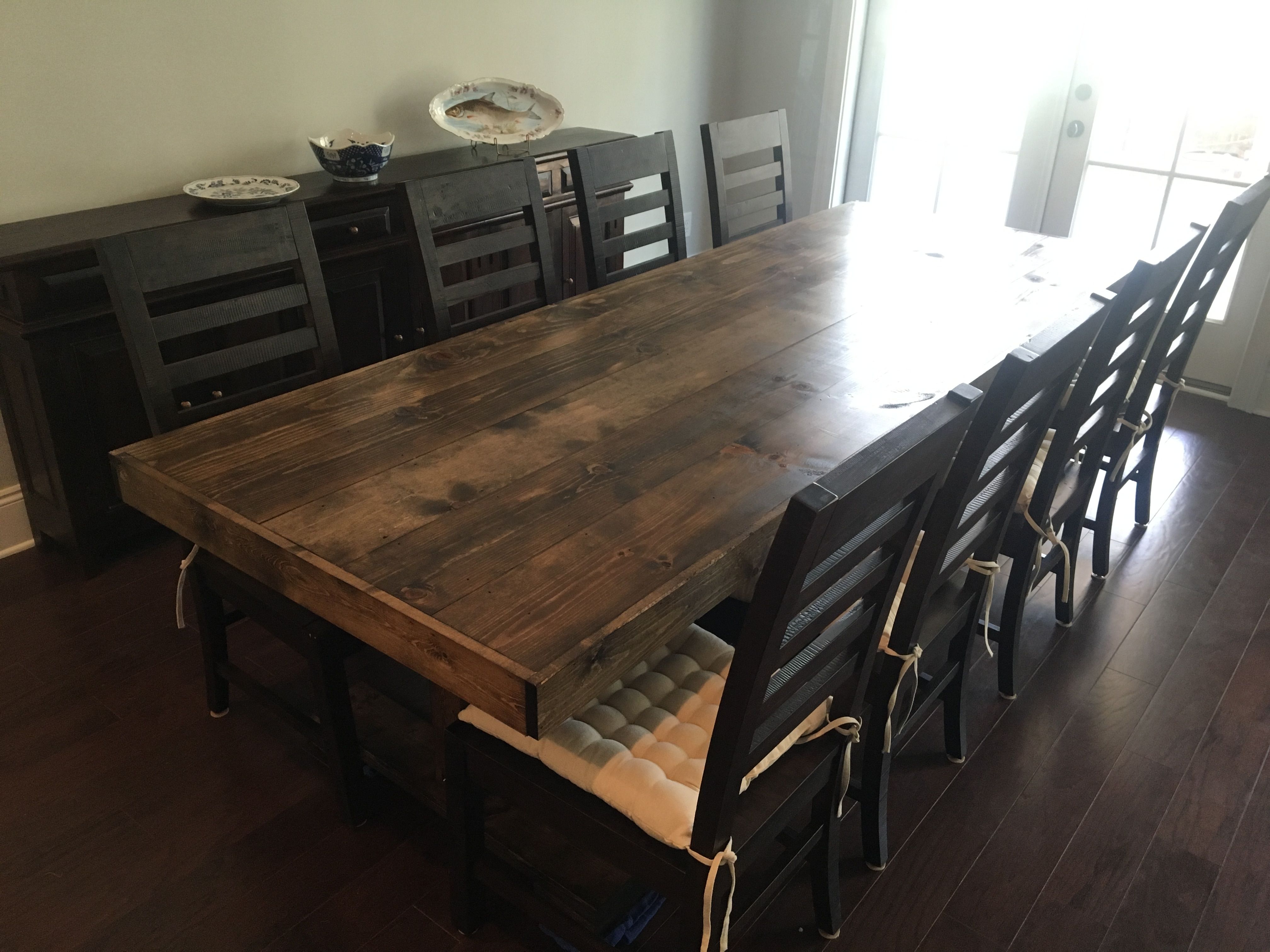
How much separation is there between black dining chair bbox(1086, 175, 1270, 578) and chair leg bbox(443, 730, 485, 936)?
161 cm

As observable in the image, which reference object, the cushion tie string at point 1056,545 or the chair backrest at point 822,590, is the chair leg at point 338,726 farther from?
the cushion tie string at point 1056,545

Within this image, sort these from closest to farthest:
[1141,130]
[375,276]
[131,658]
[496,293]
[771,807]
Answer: [771,807], [131,658], [375,276], [496,293], [1141,130]

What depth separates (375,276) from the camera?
2771mm

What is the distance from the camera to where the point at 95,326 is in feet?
7.37

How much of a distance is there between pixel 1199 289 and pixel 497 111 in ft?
6.76

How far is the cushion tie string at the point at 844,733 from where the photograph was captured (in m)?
1.45

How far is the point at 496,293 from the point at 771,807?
217 cm

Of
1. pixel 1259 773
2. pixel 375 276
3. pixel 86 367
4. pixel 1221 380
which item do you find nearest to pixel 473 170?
pixel 375 276

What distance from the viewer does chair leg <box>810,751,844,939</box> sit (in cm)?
152

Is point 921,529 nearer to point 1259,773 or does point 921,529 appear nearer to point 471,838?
point 471,838

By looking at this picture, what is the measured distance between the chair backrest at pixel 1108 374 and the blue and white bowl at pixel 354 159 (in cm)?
184

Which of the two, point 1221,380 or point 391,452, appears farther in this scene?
point 1221,380

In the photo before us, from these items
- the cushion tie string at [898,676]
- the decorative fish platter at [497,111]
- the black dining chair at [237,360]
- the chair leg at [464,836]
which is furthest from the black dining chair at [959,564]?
the decorative fish platter at [497,111]

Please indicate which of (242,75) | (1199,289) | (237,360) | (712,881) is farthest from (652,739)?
(242,75)
